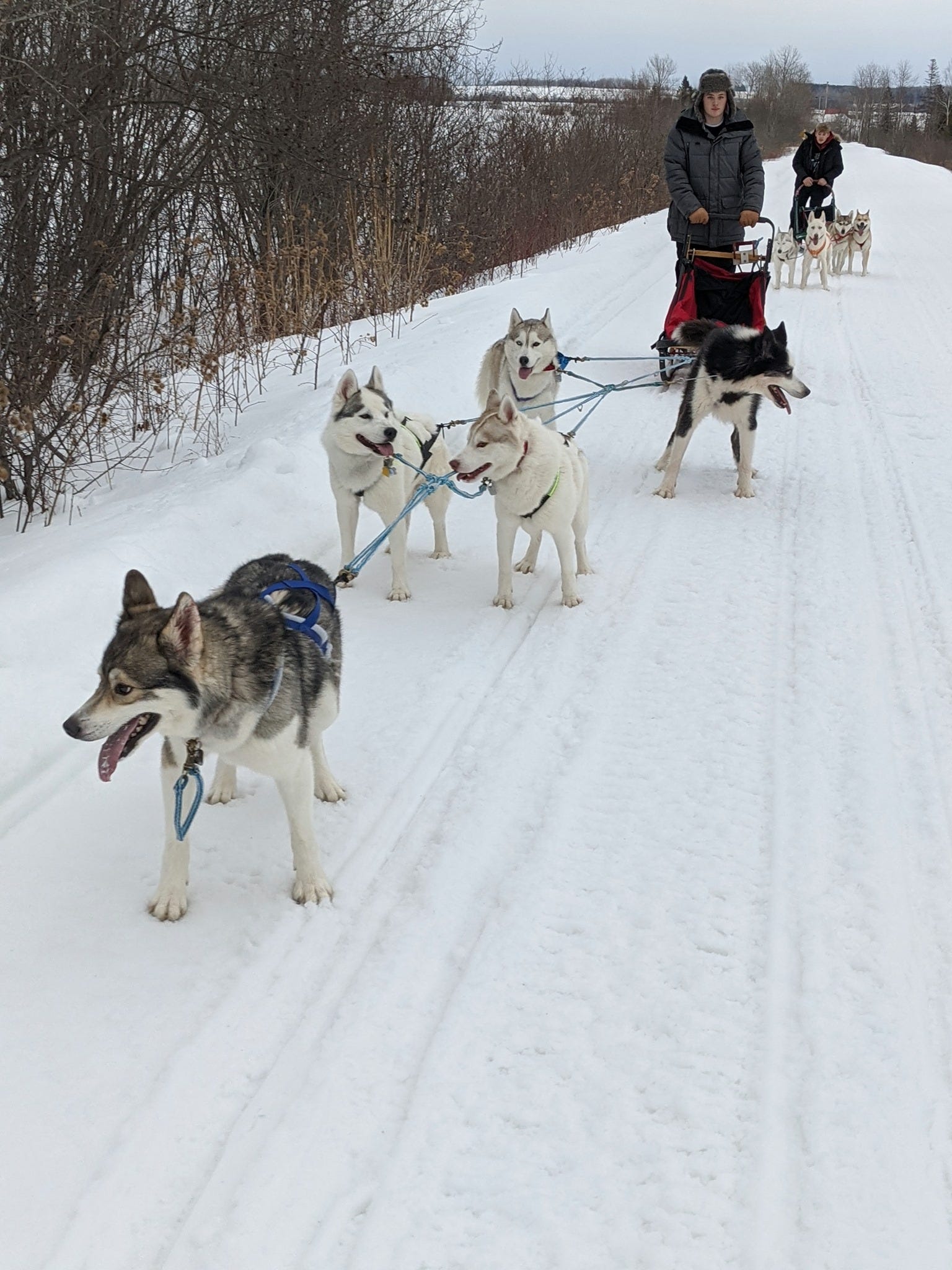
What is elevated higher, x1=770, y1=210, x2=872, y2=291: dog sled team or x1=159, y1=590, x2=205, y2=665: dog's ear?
x1=770, y1=210, x2=872, y2=291: dog sled team

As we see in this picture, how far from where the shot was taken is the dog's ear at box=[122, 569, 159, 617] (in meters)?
2.45

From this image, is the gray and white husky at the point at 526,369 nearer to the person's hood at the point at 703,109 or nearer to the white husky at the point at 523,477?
the white husky at the point at 523,477

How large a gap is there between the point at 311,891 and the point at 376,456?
95.0 inches

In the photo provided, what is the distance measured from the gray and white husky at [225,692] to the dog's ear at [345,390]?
1.72m

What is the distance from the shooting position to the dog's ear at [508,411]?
14.0 feet

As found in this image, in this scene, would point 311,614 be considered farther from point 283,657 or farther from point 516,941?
point 516,941

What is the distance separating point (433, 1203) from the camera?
6.25 ft

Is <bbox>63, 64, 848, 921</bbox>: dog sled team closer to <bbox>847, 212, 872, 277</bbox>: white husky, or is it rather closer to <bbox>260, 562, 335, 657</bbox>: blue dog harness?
<bbox>260, 562, 335, 657</bbox>: blue dog harness

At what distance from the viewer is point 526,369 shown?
5973mm

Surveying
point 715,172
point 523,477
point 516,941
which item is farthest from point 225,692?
point 715,172

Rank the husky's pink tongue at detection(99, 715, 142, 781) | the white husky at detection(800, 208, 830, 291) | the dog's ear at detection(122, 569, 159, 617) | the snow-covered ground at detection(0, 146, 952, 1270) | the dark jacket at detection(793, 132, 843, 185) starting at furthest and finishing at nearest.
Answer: the dark jacket at detection(793, 132, 843, 185) < the white husky at detection(800, 208, 830, 291) < the dog's ear at detection(122, 569, 159, 617) < the husky's pink tongue at detection(99, 715, 142, 781) < the snow-covered ground at detection(0, 146, 952, 1270)

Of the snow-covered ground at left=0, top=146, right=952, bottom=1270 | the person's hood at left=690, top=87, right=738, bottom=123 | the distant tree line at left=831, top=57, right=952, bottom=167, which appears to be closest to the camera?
the snow-covered ground at left=0, top=146, right=952, bottom=1270

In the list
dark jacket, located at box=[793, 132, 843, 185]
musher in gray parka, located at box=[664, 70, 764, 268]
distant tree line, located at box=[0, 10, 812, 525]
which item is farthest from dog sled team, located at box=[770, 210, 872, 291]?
musher in gray parka, located at box=[664, 70, 764, 268]

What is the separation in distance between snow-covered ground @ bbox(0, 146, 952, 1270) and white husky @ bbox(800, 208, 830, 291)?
964 centimetres
